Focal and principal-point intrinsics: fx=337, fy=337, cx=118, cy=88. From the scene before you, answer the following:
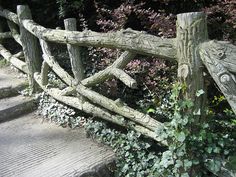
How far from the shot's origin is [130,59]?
3.13 metres

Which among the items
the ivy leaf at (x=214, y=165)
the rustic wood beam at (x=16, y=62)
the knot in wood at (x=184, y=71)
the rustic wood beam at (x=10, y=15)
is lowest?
the ivy leaf at (x=214, y=165)

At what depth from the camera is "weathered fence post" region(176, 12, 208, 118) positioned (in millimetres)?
2383

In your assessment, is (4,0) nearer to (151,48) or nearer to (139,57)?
(139,57)

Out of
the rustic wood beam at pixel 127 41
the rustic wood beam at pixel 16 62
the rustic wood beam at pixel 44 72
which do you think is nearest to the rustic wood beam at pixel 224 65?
the rustic wood beam at pixel 127 41

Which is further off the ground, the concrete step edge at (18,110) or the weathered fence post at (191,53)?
the weathered fence post at (191,53)

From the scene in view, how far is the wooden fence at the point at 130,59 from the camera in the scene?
89.4 inches

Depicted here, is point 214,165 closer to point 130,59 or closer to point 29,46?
point 130,59

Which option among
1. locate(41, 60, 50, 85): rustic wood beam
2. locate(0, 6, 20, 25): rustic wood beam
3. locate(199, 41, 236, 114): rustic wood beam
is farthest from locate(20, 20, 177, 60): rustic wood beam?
locate(0, 6, 20, 25): rustic wood beam

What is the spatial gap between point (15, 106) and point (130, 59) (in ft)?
6.62

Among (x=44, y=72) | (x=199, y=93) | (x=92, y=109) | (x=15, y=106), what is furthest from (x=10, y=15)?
(x=199, y=93)

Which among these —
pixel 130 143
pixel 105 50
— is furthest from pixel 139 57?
pixel 130 143

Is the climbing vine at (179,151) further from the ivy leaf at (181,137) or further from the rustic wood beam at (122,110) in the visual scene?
the rustic wood beam at (122,110)

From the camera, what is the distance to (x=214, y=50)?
226 centimetres

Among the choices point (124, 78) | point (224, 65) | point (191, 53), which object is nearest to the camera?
point (224, 65)
